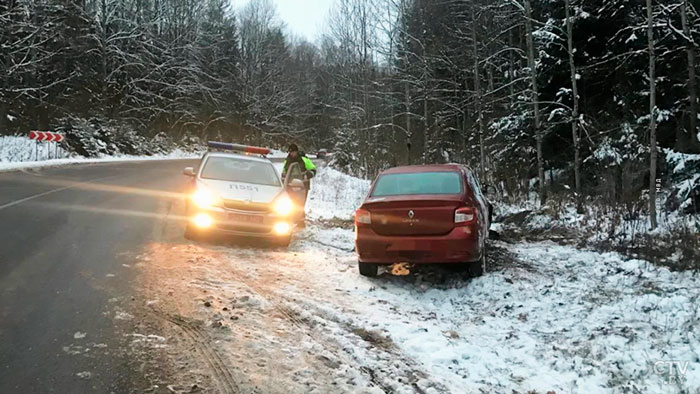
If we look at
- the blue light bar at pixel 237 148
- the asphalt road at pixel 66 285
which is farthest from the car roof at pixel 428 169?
the asphalt road at pixel 66 285

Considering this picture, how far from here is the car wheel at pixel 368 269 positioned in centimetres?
725

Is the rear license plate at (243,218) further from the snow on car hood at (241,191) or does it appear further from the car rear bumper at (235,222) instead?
the snow on car hood at (241,191)

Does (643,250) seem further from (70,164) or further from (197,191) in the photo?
(70,164)

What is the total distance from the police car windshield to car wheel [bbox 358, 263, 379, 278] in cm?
346

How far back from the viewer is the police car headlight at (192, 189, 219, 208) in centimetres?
879

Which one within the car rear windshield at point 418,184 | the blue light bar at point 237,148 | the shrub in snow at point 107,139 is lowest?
the car rear windshield at point 418,184

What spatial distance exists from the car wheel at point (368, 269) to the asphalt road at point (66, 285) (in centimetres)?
306

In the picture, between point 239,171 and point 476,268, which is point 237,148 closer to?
point 239,171

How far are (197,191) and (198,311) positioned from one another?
4.08 metres

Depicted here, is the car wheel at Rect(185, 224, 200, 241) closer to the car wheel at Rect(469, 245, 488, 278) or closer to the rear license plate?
the rear license plate

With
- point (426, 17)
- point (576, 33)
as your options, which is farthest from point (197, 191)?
point (426, 17)

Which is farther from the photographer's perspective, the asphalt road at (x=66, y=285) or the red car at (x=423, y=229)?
the red car at (x=423, y=229)

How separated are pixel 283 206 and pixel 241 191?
31.3 inches

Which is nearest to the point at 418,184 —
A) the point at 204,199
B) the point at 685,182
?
the point at 204,199
